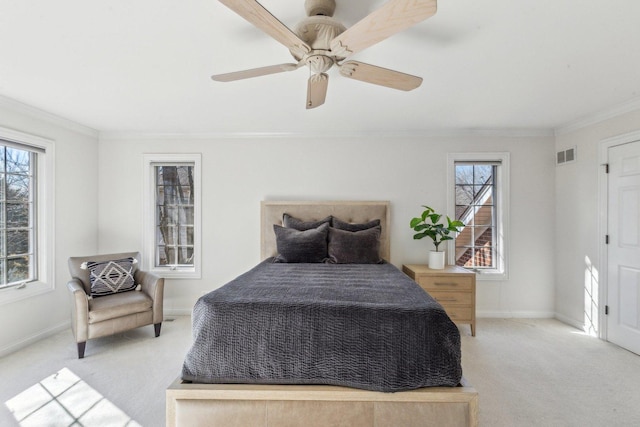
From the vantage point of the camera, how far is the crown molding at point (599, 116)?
9.34 ft

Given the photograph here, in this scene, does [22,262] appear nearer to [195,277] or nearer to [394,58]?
[195,277]

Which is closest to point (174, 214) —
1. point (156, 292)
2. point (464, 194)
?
point (156, 292)

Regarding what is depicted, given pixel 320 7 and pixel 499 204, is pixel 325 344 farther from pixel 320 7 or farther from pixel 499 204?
pixel 499 204

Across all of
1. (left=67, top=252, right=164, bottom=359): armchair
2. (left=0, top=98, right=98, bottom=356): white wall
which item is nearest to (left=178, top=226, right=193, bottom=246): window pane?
(left=67, top=252, right=164, bottom=359): armchair

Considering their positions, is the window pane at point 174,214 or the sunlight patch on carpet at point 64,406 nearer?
the sunlight patch on carpet at point 64,406

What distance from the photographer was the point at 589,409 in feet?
6.66

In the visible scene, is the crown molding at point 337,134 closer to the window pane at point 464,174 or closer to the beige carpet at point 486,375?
the window pane at point 464,174

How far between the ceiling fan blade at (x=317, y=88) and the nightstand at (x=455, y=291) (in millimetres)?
2226

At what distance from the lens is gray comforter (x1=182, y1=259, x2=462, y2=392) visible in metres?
1.53

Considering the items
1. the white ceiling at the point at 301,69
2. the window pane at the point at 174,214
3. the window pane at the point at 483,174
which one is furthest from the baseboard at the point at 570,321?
the window pane at the point at 174,214

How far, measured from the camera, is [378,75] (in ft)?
5.90

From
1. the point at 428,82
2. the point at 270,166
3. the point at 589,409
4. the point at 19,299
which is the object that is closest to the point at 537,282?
the point at 589,409

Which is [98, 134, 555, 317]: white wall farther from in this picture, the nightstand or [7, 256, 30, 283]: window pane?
[7, 256, 30, 283]: window pane

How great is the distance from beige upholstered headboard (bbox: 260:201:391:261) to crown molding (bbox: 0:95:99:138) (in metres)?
2.54
